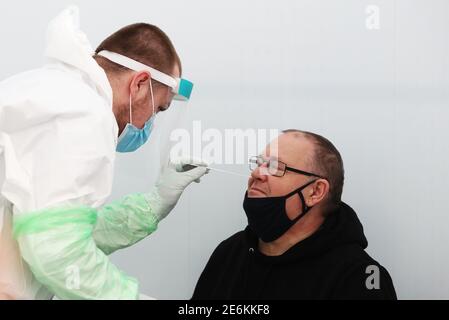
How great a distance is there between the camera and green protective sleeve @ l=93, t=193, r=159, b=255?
1667 millimetres

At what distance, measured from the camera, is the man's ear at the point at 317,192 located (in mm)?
1591

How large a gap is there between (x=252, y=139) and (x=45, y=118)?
2.99 feet

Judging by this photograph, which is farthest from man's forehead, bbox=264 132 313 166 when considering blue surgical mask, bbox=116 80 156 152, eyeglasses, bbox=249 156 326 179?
blue surgical mask, bbox=116 80 156 152

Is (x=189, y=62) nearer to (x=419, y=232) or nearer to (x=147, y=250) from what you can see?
(x=147, y=250)

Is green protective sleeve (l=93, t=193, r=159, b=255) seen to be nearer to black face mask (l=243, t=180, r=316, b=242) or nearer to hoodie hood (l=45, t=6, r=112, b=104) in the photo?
black face mask (l=243, t=180, r=316, b=242)

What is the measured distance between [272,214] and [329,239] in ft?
0.58

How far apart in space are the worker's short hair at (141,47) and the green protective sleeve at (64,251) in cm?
44

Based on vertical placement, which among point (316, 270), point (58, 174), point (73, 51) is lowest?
point (316, 270)

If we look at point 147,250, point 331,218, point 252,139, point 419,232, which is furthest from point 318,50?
point 147,250

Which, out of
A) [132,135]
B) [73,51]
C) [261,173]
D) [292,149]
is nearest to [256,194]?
[261,173]

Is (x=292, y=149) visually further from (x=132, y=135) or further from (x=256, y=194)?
(x=132, y=135)

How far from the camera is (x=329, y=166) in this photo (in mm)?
1612

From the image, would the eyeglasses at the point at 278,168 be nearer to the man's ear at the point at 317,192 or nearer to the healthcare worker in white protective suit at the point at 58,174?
the man's ear at the point at 317,192

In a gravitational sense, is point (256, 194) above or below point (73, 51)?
below
